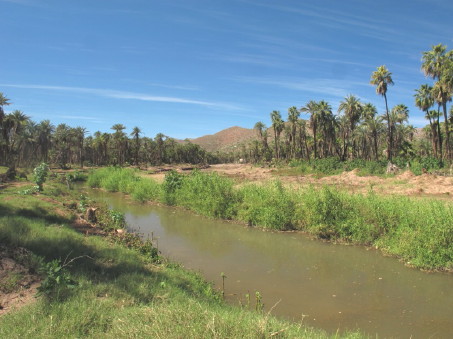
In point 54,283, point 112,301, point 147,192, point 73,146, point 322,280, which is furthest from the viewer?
point 73,146

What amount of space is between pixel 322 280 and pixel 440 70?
3637cm

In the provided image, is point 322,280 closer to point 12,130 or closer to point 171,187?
point 171,187

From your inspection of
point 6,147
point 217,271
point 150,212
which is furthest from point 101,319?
point 6,147

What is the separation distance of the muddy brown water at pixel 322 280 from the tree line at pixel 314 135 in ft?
104

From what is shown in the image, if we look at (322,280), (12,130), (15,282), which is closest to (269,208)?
(322,280)

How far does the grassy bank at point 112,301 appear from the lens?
4.52 meters

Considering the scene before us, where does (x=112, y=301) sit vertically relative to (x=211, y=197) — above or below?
below

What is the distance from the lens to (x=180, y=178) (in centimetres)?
2984

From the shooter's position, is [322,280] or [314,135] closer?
[322,280]

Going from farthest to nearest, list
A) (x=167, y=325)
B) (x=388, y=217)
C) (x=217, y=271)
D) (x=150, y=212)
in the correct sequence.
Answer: (x=150, y=212) → (x=388, y=217) → (x=217, y=271) → (x=167, y=325)

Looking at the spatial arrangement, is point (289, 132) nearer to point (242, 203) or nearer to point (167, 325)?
point (242, 203)

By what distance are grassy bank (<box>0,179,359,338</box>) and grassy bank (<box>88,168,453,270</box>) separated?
7963 mm

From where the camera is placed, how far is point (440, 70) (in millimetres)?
37188

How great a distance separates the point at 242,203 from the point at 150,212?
9.25 meters
